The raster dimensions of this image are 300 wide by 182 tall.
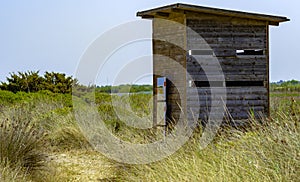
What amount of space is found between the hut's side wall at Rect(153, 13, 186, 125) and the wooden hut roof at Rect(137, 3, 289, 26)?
28cm

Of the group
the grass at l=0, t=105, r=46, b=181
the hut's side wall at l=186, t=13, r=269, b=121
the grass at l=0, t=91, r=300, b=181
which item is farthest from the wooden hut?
the grass at l=0, t=105, r=46, b=181

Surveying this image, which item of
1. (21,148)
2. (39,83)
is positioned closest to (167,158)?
(21,148)

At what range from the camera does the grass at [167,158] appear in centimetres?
549

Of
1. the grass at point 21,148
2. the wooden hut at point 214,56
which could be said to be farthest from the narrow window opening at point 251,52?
the grass at point 21,148

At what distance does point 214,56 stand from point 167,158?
474 centimetres

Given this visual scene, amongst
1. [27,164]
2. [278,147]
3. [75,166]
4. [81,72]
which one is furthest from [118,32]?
[278,147]

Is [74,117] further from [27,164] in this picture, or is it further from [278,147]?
[278,147]

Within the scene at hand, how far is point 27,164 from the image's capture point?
7.91m

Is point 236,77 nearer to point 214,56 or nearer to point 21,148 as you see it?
point 214,56

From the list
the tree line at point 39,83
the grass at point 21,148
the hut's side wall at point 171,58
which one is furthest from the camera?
the tree line at point 39,83

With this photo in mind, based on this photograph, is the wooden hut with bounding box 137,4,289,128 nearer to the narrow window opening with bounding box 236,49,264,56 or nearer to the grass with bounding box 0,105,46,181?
the narrow window opening with bounding box 236,49,264,56

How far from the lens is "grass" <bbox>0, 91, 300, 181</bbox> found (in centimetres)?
549

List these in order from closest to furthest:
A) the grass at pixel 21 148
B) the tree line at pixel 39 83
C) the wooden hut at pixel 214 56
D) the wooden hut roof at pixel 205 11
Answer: the grass at pixel 21 148 → the wooden hut roof at pixel 205 11 → the wooden hut at pixel 214 56 → the tree line at pixel 39 83

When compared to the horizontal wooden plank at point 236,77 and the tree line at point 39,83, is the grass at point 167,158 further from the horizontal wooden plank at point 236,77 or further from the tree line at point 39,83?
the tree line at point 39,83
